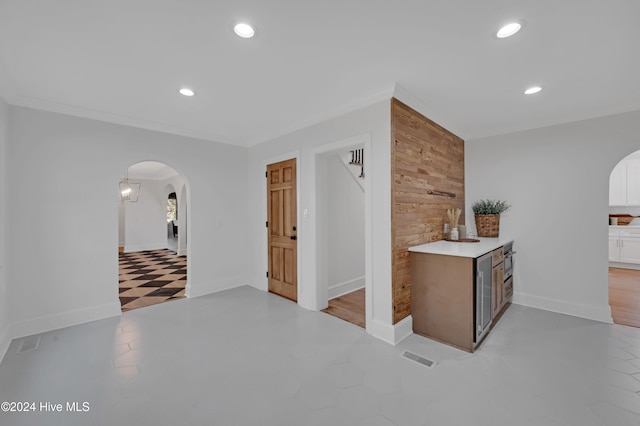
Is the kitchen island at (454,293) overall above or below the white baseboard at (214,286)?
above

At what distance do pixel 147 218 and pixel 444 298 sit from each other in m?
9.59

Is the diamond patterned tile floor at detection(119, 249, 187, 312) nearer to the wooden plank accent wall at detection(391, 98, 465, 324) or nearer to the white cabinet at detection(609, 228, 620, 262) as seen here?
the wooden plank accent wall at detection(391, 98, 465, 324)

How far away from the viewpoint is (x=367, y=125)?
2.88 meters

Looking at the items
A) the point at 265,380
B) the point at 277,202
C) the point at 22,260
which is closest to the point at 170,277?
the point at 22,260

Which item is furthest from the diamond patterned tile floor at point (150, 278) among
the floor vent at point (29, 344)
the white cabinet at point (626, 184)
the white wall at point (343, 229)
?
the white cabinet at point (626, 184)

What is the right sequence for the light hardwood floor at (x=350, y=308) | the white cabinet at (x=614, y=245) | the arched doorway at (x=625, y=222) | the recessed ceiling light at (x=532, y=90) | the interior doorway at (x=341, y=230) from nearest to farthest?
the recessed ceiling light at (x=532, y=90)
the light hardwood floor at (x=350, y=308)
the interior doorway at (x=341, y=230)
the arched doorway at (x=625, y=222)
the white cabinet at (x=614, y=245)

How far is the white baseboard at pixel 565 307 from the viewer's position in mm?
3167

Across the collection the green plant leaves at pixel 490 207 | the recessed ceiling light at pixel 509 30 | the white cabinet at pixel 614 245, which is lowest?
the white cabinet at pixel 614 245

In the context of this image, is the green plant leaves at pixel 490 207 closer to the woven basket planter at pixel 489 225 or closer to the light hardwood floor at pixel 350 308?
the woven basket planter at pixel 489 225

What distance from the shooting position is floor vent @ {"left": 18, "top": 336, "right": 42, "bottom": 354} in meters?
2.58

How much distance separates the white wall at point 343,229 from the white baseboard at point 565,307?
7.56ft

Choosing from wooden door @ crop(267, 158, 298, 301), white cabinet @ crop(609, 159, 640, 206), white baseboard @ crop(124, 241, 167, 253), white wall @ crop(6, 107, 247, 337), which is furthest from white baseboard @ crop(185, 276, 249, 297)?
white cabinet @ crop(609, 159, 640, 206)

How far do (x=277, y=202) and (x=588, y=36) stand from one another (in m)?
3.63

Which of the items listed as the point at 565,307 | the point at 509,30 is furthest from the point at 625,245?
the point at 509,30
